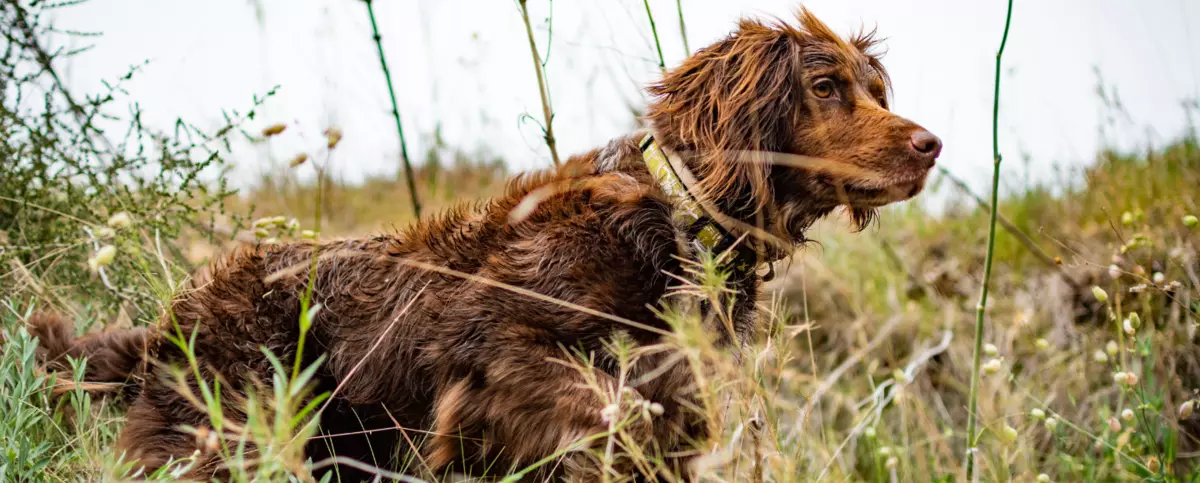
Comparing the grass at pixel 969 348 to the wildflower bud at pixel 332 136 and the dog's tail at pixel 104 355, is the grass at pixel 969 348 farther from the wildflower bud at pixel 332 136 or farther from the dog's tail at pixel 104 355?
the wildflower bud at pixel 332 136

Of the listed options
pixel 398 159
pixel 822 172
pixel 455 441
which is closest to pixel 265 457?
pixel 455 441

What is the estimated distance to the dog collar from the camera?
2.53 metres

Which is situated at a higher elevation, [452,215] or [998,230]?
[452,215]

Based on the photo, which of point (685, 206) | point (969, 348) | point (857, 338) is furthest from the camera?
point (857, 338)

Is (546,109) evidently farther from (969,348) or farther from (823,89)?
(969,348)

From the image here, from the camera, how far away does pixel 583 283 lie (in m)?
2.42

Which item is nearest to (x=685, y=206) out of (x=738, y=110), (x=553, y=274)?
(x=738, y=110)

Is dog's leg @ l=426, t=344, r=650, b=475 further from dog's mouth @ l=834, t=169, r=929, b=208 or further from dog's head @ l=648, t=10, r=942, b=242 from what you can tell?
dog's mouth @ l=834, t=169, r=929, b=208

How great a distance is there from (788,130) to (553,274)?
854 mm

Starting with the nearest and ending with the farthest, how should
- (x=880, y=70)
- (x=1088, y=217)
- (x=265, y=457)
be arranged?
1. (x=265, y=457)
2. (x=880, y=70)
3. (x=1088, y=217)

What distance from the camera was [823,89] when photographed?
2635 millimetres

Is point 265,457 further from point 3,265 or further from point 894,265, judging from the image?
point 894,265

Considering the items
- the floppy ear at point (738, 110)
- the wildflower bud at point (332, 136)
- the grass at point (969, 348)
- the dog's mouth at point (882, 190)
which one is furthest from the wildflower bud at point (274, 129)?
the dog's mouth at point (882, 190)

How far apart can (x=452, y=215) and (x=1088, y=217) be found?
4.21 m
